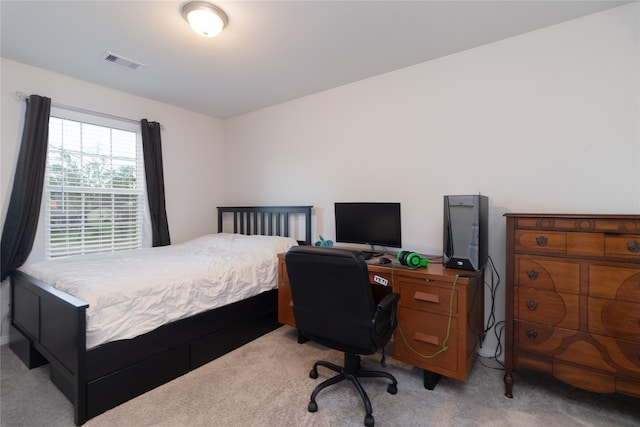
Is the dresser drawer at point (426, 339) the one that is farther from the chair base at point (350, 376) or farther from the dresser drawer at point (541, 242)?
the dresser drawer at point (541, 242)

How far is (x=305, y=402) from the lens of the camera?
1759 millimetres

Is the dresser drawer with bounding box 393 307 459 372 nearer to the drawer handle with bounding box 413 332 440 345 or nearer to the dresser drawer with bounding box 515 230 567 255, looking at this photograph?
the drawer handle with bounding box 413 332 440 345

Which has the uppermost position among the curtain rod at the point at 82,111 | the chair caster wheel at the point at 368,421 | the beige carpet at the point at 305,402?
the curtain rod at the point at 82,111

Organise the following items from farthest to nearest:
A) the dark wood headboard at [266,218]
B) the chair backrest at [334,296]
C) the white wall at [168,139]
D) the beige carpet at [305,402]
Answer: the dark wood headboard at [266,218] < the white wall at [168,139] < the beige carpet at [305,402] < the chair backrest at [334,296]

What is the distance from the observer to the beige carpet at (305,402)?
1604 mm

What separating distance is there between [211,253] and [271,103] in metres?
2.02

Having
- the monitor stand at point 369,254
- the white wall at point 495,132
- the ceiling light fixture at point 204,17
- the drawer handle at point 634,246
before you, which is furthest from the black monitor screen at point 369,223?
the ceiling light fixture at point 204,17

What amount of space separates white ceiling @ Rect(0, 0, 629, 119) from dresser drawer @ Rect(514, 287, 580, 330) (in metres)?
1.85

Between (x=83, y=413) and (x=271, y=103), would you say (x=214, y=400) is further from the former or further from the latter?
(x=271, y=103)

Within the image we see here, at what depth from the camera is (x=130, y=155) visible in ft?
11.2

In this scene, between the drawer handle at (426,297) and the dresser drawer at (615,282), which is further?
the drawer handle at (426,297)

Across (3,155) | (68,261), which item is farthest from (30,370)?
(3,155)

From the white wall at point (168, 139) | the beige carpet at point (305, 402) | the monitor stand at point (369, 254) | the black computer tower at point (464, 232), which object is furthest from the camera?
the white wall at point (168, 139)

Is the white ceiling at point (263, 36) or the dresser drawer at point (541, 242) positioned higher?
the white ceiling at point (263, 36)
